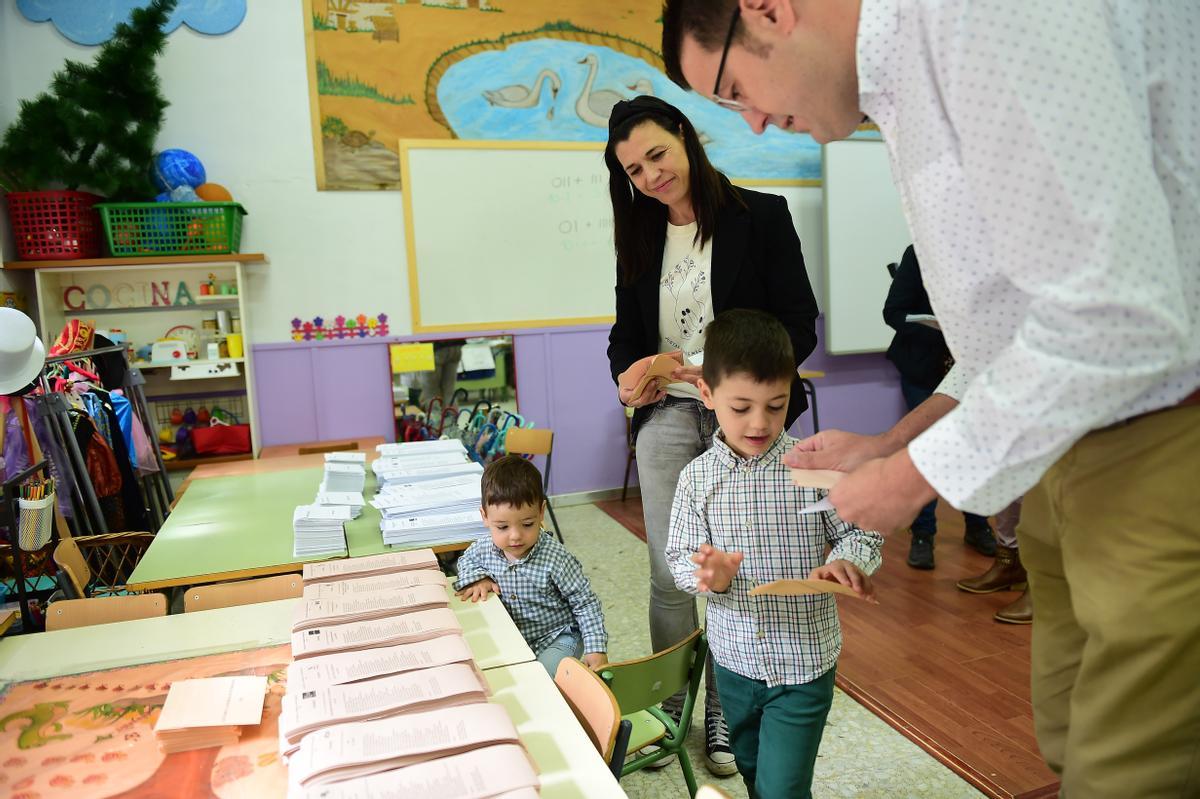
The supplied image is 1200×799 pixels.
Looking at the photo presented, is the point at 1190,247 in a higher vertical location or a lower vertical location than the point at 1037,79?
lower

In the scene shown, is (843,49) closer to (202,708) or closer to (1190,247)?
(1190,247)

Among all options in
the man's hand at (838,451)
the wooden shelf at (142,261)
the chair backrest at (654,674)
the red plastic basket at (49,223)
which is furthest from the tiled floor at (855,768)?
the red plastic basket at (49,223)

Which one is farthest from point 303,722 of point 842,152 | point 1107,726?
point 842,152

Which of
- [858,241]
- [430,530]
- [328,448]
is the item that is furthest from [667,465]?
[858,241]

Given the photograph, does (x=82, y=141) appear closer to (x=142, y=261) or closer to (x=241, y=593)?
(x=142, y=261)

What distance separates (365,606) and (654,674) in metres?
0.60

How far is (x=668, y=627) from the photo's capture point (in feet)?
7.35

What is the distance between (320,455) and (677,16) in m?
3.35

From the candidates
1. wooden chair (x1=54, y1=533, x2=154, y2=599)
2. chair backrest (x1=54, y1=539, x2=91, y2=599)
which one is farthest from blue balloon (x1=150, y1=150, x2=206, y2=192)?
chair backrest (x1=54, y1=539, x2=91, y2=599)

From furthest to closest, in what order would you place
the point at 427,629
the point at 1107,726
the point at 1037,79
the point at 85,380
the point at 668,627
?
the point at 85,380
the point at 668,627
the point at 427,629
the point at 1107,726
the point at 1037,79

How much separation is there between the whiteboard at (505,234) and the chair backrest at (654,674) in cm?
339

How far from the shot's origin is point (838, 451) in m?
1.26

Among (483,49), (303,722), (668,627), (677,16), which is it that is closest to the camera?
(677,16)

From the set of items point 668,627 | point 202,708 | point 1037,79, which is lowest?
point 668,627
